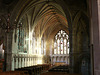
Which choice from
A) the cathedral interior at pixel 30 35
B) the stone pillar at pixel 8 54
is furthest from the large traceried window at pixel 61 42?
the stone pillar at pixel 8 54

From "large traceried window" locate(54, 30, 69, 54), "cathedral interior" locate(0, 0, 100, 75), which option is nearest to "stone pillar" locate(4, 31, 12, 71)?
"cathedral interior" locate(0, 0, 100, 75)

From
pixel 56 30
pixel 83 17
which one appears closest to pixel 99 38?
pixel 83 17

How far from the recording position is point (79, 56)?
16.3m

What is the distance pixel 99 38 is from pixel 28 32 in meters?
20.8

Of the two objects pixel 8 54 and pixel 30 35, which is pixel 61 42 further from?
pixel 8 54

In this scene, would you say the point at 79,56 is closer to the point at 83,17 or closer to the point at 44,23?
the point at 83,17

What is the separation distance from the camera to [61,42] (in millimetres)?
37000

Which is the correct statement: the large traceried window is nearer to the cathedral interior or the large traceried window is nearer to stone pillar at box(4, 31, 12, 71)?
the cathedral interior

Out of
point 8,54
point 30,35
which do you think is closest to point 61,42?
point 30,35

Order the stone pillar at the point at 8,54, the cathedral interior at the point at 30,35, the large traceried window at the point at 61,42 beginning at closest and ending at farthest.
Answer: the cathedral interior at the point at 30,35, the stone pillar at the point at 8,54, the large traceried window at the point at 61,42

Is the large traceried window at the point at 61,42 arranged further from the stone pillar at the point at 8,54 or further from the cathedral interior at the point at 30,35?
the stone pillar at the point at 8,54

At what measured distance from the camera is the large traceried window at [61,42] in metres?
36.6

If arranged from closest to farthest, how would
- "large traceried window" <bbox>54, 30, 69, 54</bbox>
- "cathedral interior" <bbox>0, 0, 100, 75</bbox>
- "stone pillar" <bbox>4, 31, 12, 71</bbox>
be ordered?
"cathedral interior" <bbox>0, 0, 100, 75</bbox>
"stone pillar" <bbox>4, 31, 12, 71</bbox>
"large traceried window" <bbox>54, 30, 69, 54</bbox>

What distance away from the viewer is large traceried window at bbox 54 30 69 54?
3662 cm
